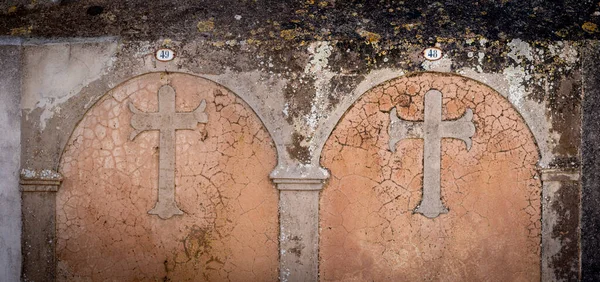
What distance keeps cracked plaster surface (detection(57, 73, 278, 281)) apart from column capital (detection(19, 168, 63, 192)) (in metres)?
0.09

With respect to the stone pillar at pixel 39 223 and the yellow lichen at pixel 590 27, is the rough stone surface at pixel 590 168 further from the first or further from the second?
the stone pillar at pixel 39 223

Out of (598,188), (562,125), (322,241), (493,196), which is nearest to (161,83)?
(322,241)

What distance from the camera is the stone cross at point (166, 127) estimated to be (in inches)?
225

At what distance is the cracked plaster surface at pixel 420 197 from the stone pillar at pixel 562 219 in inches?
3.5

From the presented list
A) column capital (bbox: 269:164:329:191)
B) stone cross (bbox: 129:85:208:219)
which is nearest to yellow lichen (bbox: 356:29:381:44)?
column capital (bbox: 269:164:329:191)

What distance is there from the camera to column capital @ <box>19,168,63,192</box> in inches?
225

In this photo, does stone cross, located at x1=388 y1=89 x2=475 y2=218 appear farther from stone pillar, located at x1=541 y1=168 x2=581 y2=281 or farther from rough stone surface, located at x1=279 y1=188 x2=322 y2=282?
rough stone surface, located at x1=279 y1=188 x2=322 y2=282

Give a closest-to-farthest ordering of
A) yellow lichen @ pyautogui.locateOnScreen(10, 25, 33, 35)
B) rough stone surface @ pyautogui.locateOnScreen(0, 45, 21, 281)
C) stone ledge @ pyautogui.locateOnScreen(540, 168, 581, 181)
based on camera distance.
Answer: stone ledge @ pyautogui.locateOnScreen(540, 168, 581, 181) < rough stone surface @ pyautogui.locateOnScreen(0, 45, 21, 281) < yellow lichen @ pyautogui.locateOnScreen(10, 25, 33, 35)

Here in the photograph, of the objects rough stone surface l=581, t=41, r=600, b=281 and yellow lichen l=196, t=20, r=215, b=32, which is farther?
yellow lichen l=196, t=20, r=215, b=32

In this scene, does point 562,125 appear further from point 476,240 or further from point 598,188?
point 476,240

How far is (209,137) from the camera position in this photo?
5.73 metres

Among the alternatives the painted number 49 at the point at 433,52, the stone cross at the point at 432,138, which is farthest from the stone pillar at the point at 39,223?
the painted number 49 at the point at 433,52

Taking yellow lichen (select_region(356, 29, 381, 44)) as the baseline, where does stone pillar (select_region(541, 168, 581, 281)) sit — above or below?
below

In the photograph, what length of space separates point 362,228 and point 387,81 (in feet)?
4.19
